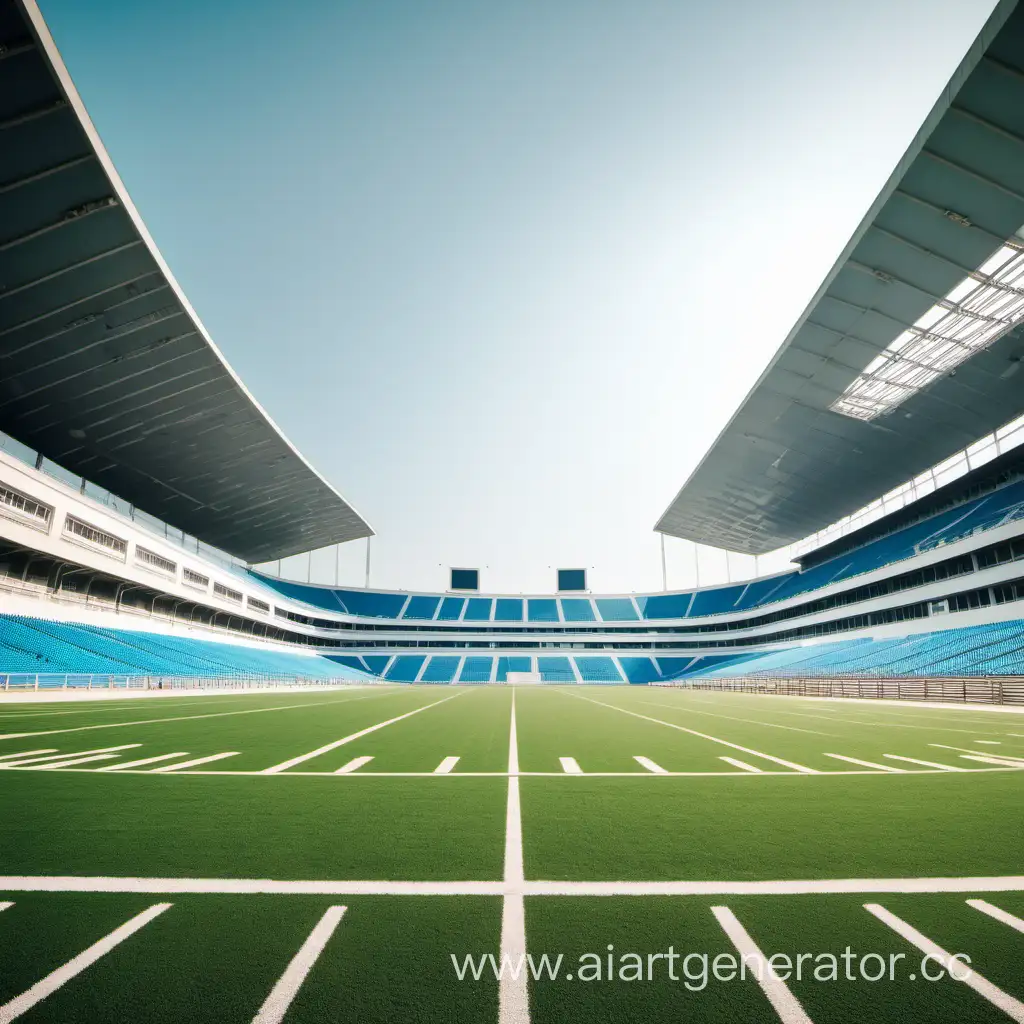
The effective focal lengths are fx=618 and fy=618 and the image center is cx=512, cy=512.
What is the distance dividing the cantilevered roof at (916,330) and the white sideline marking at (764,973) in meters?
22.9

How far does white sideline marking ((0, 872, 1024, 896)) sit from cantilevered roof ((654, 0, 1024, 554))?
2198cm

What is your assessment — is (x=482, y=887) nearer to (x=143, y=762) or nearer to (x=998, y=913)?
(x=998, y=913)

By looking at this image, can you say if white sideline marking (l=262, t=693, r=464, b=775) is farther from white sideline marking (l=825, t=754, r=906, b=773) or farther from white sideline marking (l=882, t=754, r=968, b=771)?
white sideline marking (l=882, t=754, r=968, b=771)

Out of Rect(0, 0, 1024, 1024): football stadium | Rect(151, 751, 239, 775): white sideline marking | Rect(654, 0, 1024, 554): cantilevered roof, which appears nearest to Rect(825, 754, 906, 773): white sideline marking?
Rect(0, 0, 1024, 1024): football stadium

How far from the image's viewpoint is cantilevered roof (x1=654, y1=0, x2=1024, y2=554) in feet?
64.6

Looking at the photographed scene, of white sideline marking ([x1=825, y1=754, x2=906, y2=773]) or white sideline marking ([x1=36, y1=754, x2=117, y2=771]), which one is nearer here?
white sideline marking ([x1=36, y1=754, x2=117, y2=771])

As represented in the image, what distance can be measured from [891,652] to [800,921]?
159ft

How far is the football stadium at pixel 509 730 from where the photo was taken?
122 inches

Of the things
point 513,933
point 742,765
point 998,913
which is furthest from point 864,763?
point 513,933

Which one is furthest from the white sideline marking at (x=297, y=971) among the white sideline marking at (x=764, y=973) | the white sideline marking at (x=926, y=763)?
the white sideline marking at (x=926, y=763)

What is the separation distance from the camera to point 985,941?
10.9ft

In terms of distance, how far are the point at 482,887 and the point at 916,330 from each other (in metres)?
33.6

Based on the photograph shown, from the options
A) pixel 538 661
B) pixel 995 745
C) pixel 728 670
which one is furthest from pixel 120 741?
pixel 538 661

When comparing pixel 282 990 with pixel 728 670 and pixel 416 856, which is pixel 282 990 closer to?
pixel 416 856
